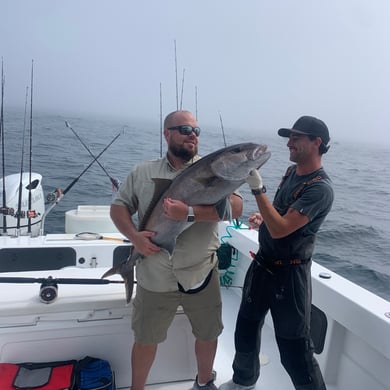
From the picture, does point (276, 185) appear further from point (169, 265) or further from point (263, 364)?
point (169, 265)

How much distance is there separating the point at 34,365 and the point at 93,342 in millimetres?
411

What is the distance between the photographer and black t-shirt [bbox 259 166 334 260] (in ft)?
7.72

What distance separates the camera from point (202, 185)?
2.26m

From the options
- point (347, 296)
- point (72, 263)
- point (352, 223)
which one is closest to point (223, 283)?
point (72, 263)

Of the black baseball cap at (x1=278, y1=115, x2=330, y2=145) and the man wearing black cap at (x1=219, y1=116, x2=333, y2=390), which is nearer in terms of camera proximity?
the man wearing black cap at (x1=219, y1=116, x2=333, y2=390)

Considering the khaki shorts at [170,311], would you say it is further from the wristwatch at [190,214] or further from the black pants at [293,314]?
the wristwatch at [190,214]

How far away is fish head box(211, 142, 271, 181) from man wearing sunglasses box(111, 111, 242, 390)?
0.42m

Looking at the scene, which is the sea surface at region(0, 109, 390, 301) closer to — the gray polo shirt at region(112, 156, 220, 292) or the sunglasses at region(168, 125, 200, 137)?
the sunglasses at region(168, 125, 200, 137)

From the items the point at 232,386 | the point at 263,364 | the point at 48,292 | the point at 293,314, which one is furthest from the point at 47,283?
the point at 263,364

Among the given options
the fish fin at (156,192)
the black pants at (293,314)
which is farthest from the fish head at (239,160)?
the black pants at (293,314)

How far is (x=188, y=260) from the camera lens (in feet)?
8.23

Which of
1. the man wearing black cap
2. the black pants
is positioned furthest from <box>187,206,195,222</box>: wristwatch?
the black pants

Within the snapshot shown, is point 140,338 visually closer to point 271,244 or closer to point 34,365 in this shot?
point 34,365

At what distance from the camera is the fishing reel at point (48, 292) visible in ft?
8.66
